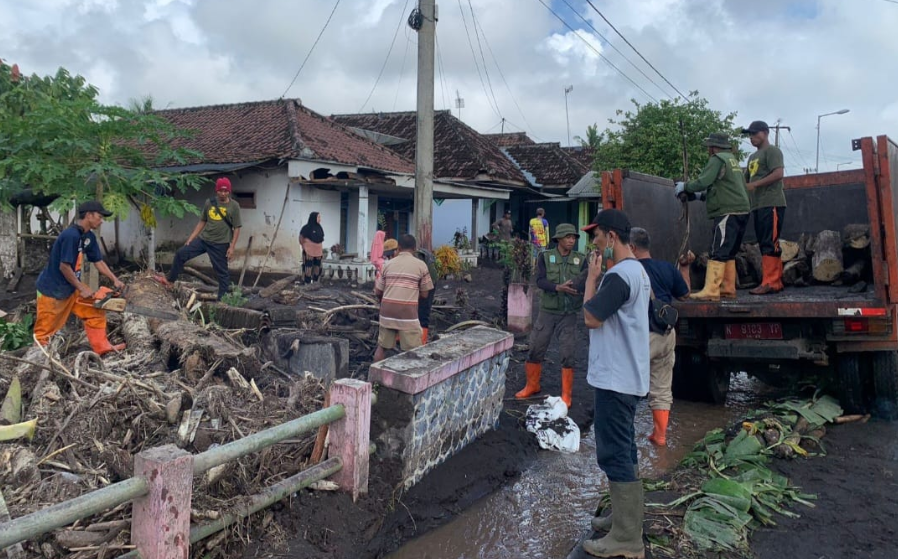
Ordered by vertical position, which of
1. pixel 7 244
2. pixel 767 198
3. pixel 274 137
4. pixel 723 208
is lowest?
pixel 723 208

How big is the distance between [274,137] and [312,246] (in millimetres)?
3558

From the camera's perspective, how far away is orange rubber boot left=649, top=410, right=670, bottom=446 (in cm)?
594

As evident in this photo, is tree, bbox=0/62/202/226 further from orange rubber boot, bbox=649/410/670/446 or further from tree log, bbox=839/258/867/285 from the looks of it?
tree log, bbox=839/258/867/285

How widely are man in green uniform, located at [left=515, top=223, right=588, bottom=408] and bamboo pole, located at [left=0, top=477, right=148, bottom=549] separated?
459 cm

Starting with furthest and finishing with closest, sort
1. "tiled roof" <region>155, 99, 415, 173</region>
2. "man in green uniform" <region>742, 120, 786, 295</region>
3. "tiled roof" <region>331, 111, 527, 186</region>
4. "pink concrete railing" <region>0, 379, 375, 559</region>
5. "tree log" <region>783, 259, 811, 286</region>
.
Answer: "tiled roof" <region>331, 111, 527, 186</region>, "tiled roof" <region>155, 99, 415, 173</region>, "tree log" <region>783, 259, 811, 286</region>, "man in green uniform" <region>742, 120, 786, 295</region>, "pink concrete railing" <region>0, 379, 375, 559</region>

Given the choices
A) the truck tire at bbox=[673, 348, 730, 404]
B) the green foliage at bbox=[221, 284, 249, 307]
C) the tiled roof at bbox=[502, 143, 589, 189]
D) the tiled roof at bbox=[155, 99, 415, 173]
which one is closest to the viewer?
the truck tire at bbox=[673, 348, 730, 404]

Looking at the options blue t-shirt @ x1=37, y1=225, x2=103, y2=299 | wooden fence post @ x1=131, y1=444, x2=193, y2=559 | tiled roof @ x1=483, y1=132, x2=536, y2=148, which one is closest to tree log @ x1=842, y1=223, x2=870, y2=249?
wooden fence post @ x1=131, y1=444, x2=193, y2=559

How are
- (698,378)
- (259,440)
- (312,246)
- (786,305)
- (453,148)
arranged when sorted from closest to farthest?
(259,440) → (786,305) → (698,378) → (312,246) → (453,148)

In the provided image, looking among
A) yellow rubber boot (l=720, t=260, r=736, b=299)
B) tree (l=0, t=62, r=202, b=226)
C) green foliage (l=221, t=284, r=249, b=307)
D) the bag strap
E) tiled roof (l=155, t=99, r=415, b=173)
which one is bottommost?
green foliage (l=221, t=284, r=249, b=307)

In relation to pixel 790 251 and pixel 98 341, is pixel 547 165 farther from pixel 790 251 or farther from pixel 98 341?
pixel 98 341

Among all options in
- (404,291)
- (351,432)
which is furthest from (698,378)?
(351,432)

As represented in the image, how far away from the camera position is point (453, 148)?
22344 millimetres

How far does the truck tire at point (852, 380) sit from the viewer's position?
6.18 m

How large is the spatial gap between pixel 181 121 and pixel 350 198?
264 inches
